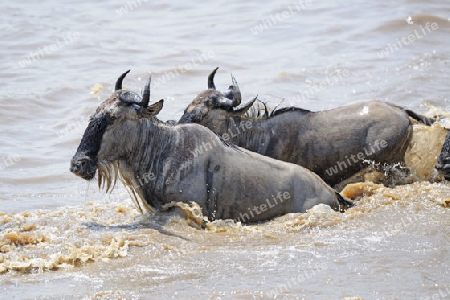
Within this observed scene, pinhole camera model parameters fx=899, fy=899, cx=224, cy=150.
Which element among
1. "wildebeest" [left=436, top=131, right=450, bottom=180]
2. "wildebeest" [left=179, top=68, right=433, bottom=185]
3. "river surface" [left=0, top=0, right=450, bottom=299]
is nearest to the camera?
"river surface" [left=0, top=0, right=450, bottom=299]

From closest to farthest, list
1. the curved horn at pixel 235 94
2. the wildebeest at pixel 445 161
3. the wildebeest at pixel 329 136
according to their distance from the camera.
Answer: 1. the curved horn at pixel 235 94
2. the wildebeest at pixel 445 161
3. the wildebeest at pixel 329 136

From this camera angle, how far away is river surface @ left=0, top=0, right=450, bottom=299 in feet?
25.4

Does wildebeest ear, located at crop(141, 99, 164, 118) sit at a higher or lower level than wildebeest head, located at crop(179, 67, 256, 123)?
higher

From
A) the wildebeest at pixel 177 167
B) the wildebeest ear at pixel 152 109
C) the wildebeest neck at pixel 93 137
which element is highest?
the wildebeest ear at pixel 152 109

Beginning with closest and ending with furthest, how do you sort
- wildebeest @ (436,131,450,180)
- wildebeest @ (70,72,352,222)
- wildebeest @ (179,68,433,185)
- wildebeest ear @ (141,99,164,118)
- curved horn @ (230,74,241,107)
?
wildebeest @ (70,72,352,222) → wildebeest ear @ (141,99,164,118) → curved horn @ (230,74,241,107) → wildebeest @ (436,131,450,180) → wildebeest @ (179,68,433,185)

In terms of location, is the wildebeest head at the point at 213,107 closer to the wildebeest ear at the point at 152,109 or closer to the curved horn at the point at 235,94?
the curved horn at the point at 235,94

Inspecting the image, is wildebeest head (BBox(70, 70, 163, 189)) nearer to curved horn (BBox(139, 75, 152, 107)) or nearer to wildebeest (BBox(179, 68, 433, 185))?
curved horn (BBox(139, 75, 152, 107))

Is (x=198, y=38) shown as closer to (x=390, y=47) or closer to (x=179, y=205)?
(x=390, y=47)

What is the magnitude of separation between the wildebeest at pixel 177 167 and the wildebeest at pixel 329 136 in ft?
5.05

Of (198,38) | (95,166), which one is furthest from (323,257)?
(198,38)

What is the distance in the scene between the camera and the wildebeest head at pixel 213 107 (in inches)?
427

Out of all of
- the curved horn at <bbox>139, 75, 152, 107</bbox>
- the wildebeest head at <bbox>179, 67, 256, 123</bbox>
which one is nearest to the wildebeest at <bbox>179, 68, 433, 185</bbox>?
the wildebeest head at <bbox>179, 67, 256, 123</bbox>

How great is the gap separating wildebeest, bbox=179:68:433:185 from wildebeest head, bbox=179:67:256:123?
296 mm

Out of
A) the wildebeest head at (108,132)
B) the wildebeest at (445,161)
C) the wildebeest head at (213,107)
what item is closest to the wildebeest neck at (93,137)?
the wildebeest head at (108,132)
